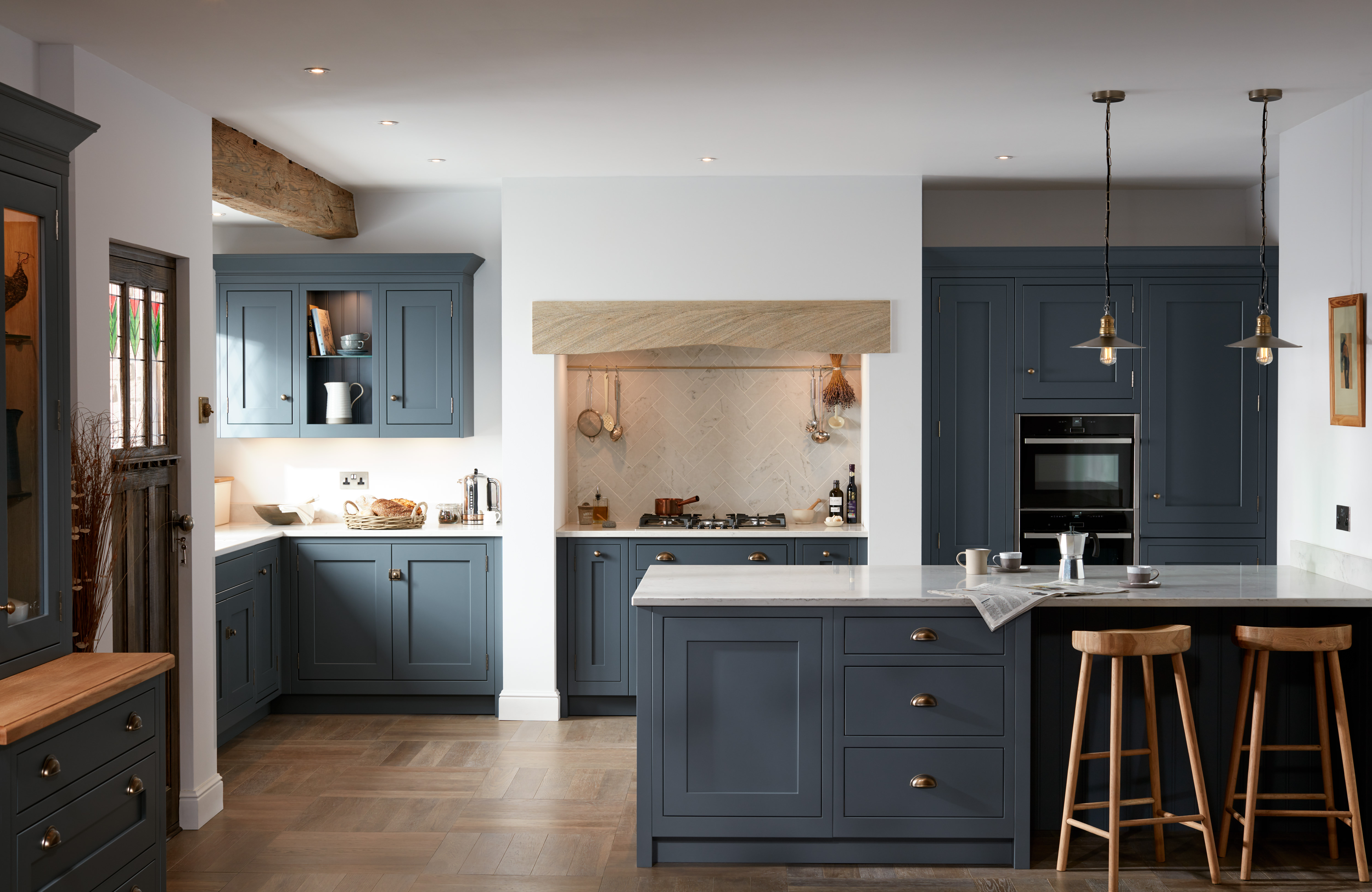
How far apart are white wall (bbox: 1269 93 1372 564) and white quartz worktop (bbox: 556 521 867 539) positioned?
188cm

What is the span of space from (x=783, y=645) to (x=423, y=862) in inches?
55.6

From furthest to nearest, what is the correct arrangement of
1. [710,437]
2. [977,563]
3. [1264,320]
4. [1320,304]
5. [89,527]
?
[710,437], [1320,304], [977,563], [1264,320], [89,527]

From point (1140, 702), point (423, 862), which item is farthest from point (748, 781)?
point (1140, 702)

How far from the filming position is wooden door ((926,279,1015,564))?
5.33 metres

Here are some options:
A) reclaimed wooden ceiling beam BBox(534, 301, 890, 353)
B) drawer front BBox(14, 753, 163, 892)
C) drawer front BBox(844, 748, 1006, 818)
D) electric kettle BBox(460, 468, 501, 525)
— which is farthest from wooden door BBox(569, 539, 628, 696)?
drawer front BBox(14, 753, 163, 892)

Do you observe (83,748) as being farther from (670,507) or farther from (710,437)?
(710,437)

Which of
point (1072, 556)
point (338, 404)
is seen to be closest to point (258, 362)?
point (338, 404)

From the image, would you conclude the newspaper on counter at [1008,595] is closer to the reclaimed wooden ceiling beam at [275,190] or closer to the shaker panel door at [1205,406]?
the shaker panel door at [1205,406]

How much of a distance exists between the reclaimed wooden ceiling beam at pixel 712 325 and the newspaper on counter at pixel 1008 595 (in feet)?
6.09

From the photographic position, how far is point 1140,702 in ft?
12.1

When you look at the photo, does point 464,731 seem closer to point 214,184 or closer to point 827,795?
point 827,795

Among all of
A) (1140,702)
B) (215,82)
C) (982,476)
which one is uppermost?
(215,82)

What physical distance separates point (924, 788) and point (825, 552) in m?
1.90

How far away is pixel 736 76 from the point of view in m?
3.63
